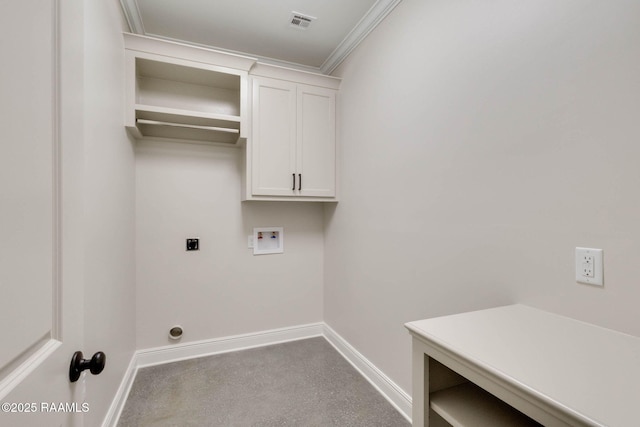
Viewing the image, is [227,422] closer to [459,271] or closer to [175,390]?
[175,390]

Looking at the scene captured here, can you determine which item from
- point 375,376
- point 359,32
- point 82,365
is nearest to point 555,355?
point 82,365

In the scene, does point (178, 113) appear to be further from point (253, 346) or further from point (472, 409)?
point (472, 409)

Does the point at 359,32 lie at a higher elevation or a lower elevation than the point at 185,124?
higher

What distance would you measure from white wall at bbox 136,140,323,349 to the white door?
1.90 m

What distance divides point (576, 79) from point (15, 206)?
→ 1597 mm

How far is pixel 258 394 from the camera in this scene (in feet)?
6.60

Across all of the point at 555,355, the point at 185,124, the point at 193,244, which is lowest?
the point at 555,355

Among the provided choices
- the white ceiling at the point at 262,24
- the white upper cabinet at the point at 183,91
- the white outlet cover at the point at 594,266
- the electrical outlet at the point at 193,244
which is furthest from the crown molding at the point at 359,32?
the electrical outlet at the point at 193,244

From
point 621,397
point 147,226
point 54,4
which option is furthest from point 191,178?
point 621,397

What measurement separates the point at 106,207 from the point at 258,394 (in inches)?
63.2

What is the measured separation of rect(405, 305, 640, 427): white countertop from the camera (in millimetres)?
606

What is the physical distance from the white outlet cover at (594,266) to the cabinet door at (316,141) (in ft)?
6.27

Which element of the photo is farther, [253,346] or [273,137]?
[253,346]

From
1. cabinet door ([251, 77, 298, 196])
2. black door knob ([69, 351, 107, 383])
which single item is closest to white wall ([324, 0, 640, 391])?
cabinet door ([251, 77, 298, 196])
